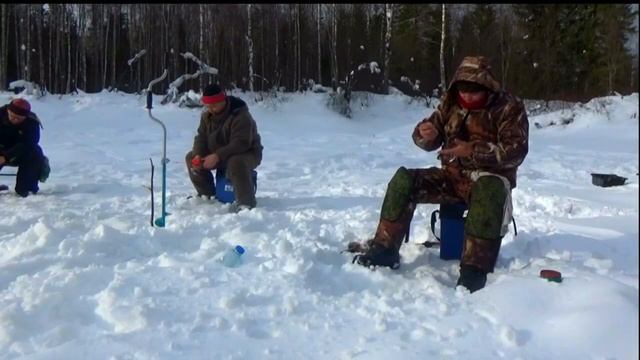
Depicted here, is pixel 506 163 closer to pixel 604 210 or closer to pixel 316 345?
A: pixel 316 345

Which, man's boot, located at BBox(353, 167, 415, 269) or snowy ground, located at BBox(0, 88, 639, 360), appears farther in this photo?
man's boot, located at BBox(353, 167, 415, 269)

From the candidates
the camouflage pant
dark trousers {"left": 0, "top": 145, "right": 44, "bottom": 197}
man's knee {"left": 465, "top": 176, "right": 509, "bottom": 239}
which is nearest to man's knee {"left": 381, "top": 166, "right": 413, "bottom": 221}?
the camouflage pant

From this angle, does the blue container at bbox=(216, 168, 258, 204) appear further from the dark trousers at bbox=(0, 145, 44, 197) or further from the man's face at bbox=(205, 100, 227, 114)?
the dark trousers at bbox=(0, 145, 44, 197)

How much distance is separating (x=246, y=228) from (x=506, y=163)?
6.19 ft

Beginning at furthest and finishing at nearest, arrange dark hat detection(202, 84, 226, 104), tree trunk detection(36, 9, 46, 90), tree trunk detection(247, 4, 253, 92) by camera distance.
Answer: tree trunk detection(36, 9, 46, 90), tree trunk detection(247, 4, 253, 92), dark hat detection(202, 84, 226, 104)

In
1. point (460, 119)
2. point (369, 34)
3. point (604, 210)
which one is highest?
point (369, 34)

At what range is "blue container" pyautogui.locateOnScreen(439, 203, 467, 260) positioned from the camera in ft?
12.1

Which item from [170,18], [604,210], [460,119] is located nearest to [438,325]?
[460,119]

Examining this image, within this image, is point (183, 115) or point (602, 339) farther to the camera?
point (183, 115)

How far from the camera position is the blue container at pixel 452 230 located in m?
3.69

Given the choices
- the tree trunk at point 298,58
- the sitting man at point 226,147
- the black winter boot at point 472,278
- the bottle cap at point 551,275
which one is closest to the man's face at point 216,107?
the sitting man at point 226,147

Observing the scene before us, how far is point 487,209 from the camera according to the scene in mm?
3232

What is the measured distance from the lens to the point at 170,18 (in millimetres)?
25578

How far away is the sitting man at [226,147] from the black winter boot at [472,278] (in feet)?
7.89
